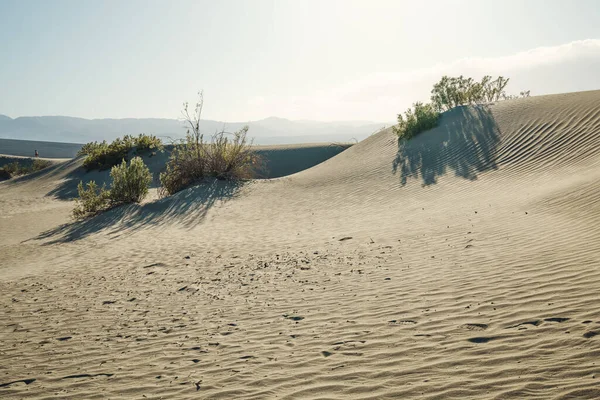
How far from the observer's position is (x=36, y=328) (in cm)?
472

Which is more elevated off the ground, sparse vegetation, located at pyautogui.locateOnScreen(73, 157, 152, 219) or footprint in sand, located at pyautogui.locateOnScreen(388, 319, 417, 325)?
sparse vegetation, located at pyautogui.locateOnScreen(73, 157, 152, 219)

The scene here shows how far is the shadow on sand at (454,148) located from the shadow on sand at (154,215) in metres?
6.44

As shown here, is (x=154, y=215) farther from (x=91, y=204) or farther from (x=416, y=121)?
(x=416, y=121)

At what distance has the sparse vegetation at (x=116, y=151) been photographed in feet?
84.7

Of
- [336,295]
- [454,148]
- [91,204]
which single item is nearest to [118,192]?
[91,204]

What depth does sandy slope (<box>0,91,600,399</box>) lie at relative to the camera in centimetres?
315

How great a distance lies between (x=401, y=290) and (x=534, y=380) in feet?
7.08

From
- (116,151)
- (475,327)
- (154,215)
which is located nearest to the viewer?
(475,327)

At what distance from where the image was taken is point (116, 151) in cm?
2644

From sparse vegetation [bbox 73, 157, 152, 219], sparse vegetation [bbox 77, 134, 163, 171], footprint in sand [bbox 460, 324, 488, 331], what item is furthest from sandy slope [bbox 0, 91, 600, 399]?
sparse vegetation [bbox 77, 134, 163, 171]

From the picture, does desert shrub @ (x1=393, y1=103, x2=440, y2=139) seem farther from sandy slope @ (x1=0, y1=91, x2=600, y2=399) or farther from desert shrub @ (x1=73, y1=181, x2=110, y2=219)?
desert shrub @ (x1=73, y1=181, x2=110, y2=219)

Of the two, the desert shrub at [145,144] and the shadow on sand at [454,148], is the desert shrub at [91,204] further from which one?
the desert shrub at [145,144]

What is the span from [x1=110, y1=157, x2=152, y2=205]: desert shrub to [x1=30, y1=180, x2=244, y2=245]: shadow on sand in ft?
1.92

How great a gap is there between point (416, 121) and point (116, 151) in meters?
18.9
